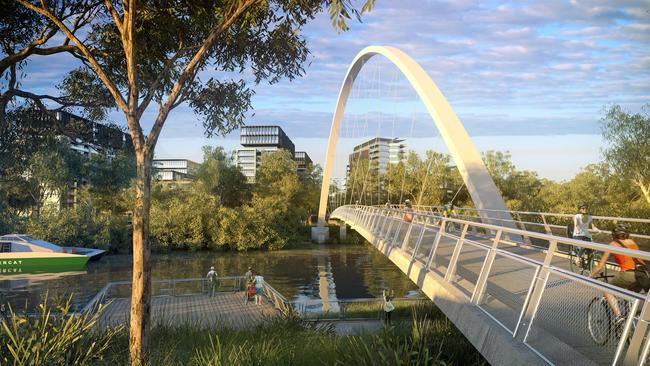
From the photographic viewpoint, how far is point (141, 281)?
6871mm

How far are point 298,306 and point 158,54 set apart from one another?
33.0 feet

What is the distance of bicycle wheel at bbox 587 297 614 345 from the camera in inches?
138

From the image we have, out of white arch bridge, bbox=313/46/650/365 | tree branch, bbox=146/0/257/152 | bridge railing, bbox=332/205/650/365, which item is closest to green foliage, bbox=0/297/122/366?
tree branch, bbox=146/0/257/152

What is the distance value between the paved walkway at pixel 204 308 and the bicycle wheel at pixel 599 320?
10.8m

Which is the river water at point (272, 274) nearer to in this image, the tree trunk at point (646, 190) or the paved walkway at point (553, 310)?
the tree trunk at point (646, 190)

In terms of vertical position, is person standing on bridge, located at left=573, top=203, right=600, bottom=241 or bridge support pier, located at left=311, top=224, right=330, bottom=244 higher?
person standing on bridge, located at left=573, top=203, right=600, bottom=241

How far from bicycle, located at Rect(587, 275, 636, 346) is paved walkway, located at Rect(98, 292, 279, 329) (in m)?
10.8

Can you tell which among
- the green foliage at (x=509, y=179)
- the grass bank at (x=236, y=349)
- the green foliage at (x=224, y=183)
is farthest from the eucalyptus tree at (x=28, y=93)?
the green foliage at (x=224, y=183)

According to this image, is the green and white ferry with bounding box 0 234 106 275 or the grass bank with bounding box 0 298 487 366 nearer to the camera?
the grass bank with bounding box 0 298 487 366

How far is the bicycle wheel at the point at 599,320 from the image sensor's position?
351 centimetres

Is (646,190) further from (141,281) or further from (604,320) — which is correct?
(604,320)

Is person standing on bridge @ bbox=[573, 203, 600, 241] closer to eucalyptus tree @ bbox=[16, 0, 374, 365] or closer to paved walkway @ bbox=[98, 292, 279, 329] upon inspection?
eucalyptus tree @ bbox=[16, 0, 374, 365]

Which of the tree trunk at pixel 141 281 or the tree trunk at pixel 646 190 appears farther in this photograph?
the tree trunk at pixel 646 190

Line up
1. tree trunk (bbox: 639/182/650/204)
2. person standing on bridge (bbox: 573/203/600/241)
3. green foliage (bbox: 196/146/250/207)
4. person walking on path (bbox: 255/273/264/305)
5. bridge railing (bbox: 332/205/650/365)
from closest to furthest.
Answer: bridge railing (bbox: 332/205/650/365) → person standing on bridge (bbox: 573/203/600/241) → person walking on path (bbox: 255/273/264/305) → tree trunk (bbox: 639/182/650/204) → green foliage (bbox: 196/146/250/207)
